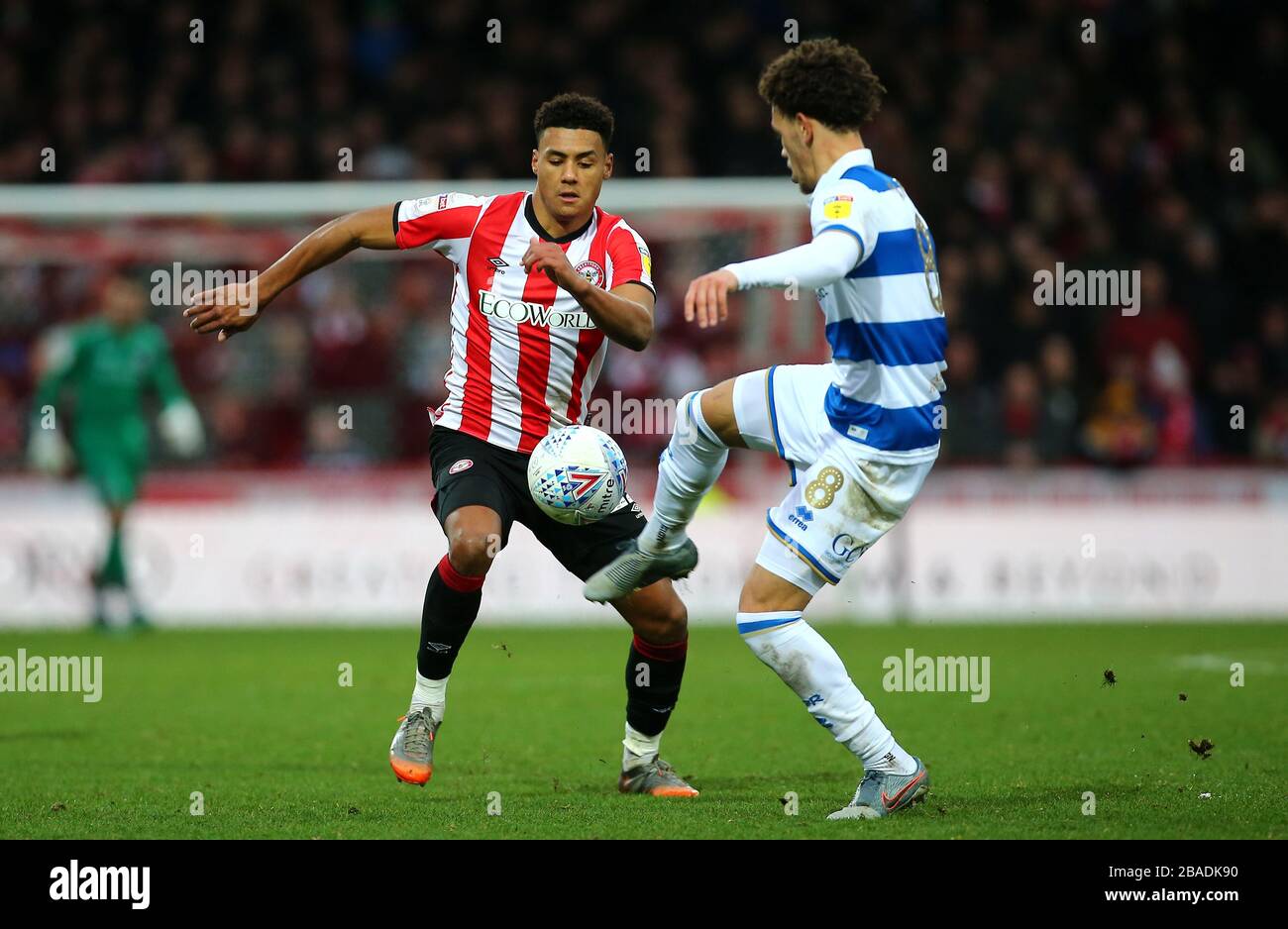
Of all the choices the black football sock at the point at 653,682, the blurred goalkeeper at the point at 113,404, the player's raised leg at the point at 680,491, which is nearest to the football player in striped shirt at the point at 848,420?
the player's raised leg at the point at 680,491

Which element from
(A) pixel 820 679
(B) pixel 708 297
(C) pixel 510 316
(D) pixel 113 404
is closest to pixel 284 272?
(C) pixel 510 316

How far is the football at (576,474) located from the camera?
589cm

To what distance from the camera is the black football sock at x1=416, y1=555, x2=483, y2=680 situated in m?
6.06

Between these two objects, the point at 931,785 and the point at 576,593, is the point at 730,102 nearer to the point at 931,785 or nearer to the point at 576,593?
the point at 576,593

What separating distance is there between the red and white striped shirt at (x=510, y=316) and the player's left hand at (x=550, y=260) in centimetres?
90

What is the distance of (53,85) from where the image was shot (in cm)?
1859

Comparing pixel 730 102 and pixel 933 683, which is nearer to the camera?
pixel 933 683

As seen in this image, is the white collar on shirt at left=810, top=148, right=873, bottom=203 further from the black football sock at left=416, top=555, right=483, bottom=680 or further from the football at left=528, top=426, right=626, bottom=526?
the black football sock at left=416, top=555, right=483, bottom=680

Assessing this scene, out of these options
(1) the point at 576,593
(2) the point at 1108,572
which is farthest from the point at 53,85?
(2) the point at 1108,572

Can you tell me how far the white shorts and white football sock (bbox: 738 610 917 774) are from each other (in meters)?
0.16

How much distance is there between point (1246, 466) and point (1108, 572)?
174 cm

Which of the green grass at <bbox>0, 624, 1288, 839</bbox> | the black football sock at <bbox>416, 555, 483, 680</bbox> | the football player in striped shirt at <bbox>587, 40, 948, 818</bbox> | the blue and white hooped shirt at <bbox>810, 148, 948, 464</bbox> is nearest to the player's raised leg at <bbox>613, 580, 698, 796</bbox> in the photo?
the green grass at <bbox>0, 624, 1288, 839</bbox>

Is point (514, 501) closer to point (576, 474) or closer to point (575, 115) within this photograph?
point (576, 474)

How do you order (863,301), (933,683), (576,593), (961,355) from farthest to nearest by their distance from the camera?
1. (961,355)
2. (576,593)
3. (933,683)
4. (863,301)
